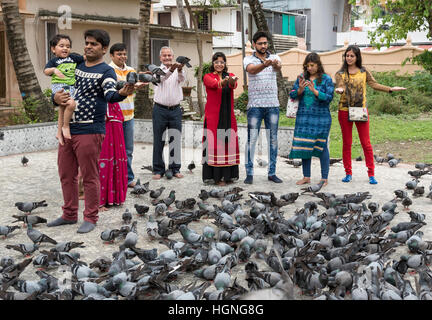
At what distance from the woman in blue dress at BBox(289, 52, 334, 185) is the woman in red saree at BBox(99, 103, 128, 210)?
97.7 inches

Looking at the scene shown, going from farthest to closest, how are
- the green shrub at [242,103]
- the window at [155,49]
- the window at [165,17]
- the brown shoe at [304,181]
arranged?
the window at [165,17] < the window at [155,49] < the green shrub at [242,103] < the brown shoe at [304,181]

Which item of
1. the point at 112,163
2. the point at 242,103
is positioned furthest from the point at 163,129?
the point at 242,103

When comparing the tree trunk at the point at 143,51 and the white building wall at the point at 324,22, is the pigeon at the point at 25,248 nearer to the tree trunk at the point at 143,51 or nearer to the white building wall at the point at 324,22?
the tree trunk at the point at 143,51

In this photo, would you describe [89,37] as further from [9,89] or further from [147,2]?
[9,89]

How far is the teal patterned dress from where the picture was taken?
24.8 ft

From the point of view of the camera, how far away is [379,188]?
7707 millimetres

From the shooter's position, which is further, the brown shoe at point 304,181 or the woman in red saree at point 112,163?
the brown shoe at point 304,181

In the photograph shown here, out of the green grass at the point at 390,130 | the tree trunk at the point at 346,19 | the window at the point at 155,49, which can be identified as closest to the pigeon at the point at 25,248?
the green grass at the point at 390,130

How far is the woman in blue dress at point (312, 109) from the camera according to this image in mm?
7477

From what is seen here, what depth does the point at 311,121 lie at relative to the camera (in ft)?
24.9

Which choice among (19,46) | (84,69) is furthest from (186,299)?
(19,46)

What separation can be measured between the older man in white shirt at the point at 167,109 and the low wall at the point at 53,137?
2200 mm

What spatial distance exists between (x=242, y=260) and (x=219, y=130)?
3.42 m

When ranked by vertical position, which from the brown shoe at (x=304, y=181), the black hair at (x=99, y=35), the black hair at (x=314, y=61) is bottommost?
the brown shoe at (x=304, y=181)
